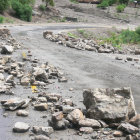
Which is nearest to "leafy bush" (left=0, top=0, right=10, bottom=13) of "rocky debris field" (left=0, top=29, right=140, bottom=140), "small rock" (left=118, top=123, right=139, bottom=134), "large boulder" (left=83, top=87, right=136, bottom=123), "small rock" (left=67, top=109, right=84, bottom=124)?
"rocky debris field" (left=0, top=29, right=140, bottom=140)

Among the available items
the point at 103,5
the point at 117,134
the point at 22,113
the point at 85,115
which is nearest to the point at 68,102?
the point at 85,115

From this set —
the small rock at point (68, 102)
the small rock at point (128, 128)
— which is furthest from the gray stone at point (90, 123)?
the small rock at point (68, 102)

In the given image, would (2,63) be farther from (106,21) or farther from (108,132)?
(106,21)

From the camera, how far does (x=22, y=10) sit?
5128 cm

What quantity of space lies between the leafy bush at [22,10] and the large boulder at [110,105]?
43.6m

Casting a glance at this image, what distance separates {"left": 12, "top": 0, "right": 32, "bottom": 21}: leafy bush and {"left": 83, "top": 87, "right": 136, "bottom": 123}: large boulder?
43567mm

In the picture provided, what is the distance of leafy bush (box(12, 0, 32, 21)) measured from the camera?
50.9 m

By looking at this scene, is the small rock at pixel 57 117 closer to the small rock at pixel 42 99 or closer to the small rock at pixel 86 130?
the small rock at pixel 86 130

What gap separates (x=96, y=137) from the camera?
25.0 feet

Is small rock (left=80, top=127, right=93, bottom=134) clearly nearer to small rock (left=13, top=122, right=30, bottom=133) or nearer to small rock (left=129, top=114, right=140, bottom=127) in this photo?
small rock (left=129, top=114, right=140, bottom=127)

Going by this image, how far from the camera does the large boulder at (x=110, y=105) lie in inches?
321

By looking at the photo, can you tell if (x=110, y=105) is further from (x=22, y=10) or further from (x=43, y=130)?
(x=22, y=10)

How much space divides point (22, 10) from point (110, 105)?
45.2 meters

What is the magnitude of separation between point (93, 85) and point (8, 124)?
18.9 ft
